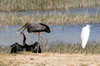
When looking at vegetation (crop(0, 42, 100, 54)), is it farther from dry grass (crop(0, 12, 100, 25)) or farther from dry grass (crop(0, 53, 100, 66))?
dry grass (crop(0, 12, 100, 25))

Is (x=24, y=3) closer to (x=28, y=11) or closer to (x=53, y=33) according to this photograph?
(x=28, y=11)

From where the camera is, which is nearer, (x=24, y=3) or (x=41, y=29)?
(x=41, y=29)

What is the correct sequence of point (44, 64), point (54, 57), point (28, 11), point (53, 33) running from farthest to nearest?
point (28, 11)
point (53, 33)
point (54, 57)
point (44, 64)

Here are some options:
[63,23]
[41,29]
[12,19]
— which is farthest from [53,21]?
[41,29]

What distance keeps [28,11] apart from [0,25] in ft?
30.0

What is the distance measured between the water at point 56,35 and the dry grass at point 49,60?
20.5 feet

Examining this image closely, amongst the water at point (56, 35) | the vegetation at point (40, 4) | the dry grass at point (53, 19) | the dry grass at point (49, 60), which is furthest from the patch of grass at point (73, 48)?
the vegetation at point (40, 4)

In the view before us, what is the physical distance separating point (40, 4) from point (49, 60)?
76.4 ft

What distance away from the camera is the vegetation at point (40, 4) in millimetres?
31641

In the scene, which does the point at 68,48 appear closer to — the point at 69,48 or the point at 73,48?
the point at 69,48

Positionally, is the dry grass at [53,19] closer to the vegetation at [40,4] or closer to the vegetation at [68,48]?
the vegetation at [40,4]

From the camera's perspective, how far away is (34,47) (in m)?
12.0

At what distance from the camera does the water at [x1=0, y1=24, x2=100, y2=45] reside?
57.9ft

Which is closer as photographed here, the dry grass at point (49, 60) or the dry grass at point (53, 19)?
the dry grass at point (49, 60)
